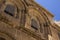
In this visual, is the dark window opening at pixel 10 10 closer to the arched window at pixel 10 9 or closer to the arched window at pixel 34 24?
the arched window at pixel 10 9

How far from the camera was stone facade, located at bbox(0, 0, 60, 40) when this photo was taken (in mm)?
11961

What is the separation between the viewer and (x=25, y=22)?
13.4 meters

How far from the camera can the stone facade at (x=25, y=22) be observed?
11961 mm

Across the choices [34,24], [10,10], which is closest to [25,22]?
[34,24]

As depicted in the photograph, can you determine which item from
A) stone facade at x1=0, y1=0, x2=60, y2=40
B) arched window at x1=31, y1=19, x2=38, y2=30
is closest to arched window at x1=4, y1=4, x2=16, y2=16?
stone facade at x1=0, y1=0, x2=60, y2=40

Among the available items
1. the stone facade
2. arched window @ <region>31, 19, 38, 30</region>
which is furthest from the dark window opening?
arched window @ <region>31, 19, 38, 30</region>

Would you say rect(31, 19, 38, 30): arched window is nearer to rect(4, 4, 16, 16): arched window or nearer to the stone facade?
the stone facade

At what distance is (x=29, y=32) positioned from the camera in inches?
506

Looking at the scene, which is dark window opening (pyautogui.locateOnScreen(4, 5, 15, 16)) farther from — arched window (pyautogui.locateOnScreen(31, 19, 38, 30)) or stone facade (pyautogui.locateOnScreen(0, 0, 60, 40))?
arched window (pyautogui.locateOnScreen(31, 19, 38, 30))

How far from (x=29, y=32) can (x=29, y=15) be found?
1.80 meters

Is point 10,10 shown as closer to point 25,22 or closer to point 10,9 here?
point 10,9

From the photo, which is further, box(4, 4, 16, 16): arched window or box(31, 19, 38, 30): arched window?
box(31, 19, 38, 30): arched window

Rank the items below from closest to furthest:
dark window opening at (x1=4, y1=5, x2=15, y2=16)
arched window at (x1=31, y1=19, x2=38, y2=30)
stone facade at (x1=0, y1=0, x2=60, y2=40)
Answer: stone facade at (x1=0, y1=0, x2=60, y2=40)
dark window opening at (x1=4, y1=5, x2=15, y2=16)
arched window at (x1=31, y1=19, x2=38, y2=30)

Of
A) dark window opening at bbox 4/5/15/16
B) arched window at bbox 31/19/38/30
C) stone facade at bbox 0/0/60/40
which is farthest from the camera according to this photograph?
arched window at bbox 31/19/38/30
